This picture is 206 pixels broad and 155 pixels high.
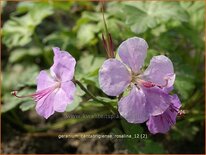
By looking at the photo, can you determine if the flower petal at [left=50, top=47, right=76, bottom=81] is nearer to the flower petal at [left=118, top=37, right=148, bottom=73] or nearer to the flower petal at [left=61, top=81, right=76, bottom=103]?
the flower petal at [left=61, top=81, right=76, bottom=103]

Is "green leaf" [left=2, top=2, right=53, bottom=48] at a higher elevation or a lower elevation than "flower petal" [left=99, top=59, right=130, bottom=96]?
lower

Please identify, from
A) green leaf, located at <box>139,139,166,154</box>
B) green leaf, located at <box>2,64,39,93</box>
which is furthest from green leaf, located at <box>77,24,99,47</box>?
green leaf, located at <box>139,139,166,154</box>

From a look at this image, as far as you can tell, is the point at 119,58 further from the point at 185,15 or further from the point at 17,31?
the point at 17,31

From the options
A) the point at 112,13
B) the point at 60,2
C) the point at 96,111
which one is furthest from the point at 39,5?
the point at 96,111

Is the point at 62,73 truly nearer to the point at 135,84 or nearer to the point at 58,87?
the point at 58,87

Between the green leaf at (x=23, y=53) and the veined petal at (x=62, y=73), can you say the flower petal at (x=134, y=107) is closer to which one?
the veined petal at (x=62, y=73)
